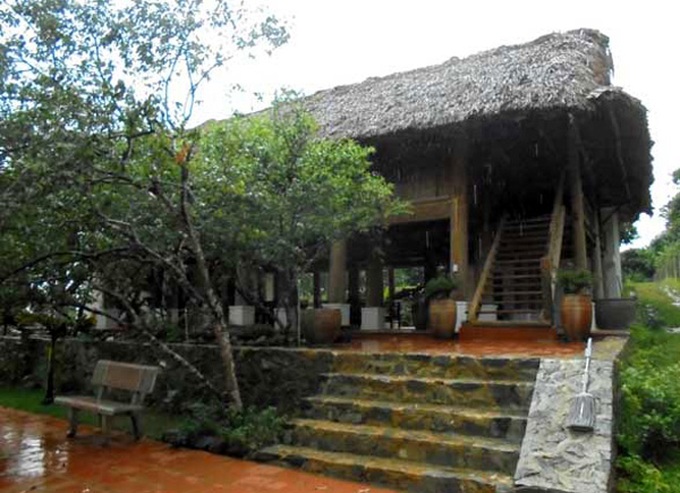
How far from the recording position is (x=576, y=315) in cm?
692

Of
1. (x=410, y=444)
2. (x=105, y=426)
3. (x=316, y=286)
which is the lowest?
(x=105, y=426)

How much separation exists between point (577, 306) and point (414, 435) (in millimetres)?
3306

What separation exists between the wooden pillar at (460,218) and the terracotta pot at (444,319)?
0.82 metres

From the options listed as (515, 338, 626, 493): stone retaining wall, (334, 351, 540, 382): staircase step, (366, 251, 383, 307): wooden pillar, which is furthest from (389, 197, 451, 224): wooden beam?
(515, 338, 626, 493): stone retaining wall

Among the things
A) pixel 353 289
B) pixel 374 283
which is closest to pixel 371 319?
pixel 374 283

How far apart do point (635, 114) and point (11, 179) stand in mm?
7728

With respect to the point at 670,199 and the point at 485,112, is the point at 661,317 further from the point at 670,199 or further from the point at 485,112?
the point at 670,199

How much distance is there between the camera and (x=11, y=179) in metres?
4.35

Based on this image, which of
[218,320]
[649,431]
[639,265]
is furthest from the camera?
[639,265]

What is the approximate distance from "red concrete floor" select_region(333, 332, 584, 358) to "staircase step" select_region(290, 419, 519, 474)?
1.31 m

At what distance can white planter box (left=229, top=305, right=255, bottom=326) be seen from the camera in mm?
12477

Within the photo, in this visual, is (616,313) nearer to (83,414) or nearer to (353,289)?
(83,414)

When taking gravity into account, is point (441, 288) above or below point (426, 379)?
above

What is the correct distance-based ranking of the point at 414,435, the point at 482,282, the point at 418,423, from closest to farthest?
the point at 414,435 < the point at 418,423 < the point at 482,282
